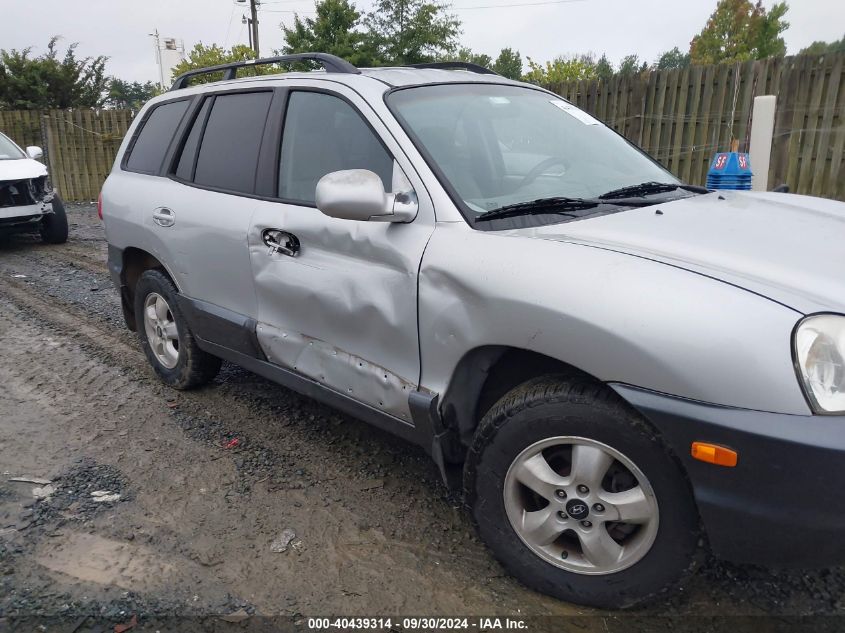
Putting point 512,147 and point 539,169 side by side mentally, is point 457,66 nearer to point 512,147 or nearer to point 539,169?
point 512,147

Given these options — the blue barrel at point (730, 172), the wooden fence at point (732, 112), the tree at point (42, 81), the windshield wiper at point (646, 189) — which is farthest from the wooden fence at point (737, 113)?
the tree at point (42, 81)

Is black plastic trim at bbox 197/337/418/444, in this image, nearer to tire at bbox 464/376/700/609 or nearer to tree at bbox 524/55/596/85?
tire at bbox 464/376/700/609

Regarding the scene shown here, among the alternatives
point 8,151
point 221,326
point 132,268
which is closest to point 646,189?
point 221,326

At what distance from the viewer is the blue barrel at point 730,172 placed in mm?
4809

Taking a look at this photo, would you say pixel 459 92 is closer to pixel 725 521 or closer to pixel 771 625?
pixel 725 521

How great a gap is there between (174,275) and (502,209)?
2218mm

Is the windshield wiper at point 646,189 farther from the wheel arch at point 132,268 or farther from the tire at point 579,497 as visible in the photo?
the wheel arch at point 132,268

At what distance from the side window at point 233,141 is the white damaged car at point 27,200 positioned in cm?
696

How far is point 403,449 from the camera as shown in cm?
351

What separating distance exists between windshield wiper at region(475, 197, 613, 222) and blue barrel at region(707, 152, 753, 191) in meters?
2.64

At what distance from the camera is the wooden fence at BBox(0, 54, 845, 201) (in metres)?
7.18

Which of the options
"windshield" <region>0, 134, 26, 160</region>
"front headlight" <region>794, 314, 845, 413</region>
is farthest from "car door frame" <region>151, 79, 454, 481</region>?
"windshield" <region>0, 134, 26, 160</region>

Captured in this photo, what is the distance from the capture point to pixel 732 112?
7.79 metres

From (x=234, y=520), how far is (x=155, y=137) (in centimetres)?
263
